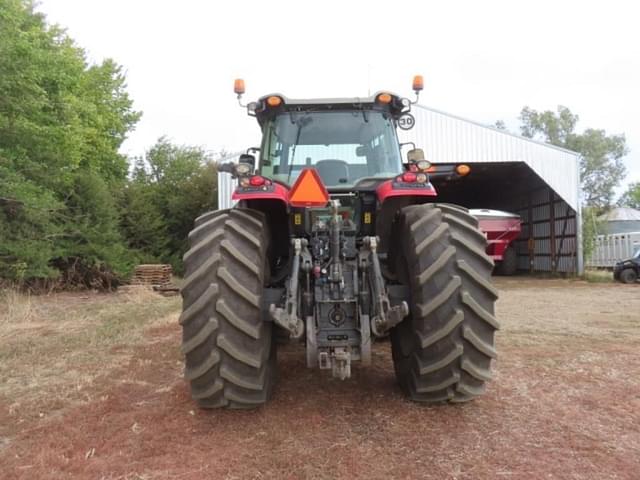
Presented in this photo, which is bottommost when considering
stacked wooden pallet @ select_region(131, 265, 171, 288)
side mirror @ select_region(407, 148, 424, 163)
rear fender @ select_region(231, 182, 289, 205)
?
stacked wooden pallet @ select_region(131, 265, 171, 288)

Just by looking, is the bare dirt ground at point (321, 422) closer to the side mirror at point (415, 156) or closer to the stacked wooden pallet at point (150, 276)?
the side mirror at point (415, 156)

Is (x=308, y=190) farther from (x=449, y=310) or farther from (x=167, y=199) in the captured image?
(x=167, y=199)

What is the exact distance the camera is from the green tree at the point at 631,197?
172ft

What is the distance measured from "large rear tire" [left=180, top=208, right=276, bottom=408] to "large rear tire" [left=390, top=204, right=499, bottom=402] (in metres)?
1.05

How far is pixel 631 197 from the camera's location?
5334cm

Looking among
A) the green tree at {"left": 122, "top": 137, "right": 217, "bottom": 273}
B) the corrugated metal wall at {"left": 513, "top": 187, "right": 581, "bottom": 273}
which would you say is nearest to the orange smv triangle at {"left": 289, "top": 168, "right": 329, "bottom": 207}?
the corrugated metal wall at {"left": 513, "top": 187, "right": 581, "bottom": 273}

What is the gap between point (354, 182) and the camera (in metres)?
4.33

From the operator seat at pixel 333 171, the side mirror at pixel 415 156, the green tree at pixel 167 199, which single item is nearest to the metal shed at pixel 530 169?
the green tree at pixel 167 199

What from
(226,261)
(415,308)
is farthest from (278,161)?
(415,308)

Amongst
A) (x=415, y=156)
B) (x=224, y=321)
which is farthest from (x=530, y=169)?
(x=224, y=321)

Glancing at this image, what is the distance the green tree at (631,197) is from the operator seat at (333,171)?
56207 millimetres

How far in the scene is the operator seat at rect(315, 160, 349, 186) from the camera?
4336 millimetres

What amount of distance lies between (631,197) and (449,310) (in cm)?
5825

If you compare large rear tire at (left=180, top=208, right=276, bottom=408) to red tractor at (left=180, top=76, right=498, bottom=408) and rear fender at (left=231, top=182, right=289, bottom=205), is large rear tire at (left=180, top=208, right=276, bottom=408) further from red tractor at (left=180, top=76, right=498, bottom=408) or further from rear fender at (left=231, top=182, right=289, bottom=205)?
rear fender at (left=231, top=182, right=289, bottom=205)
